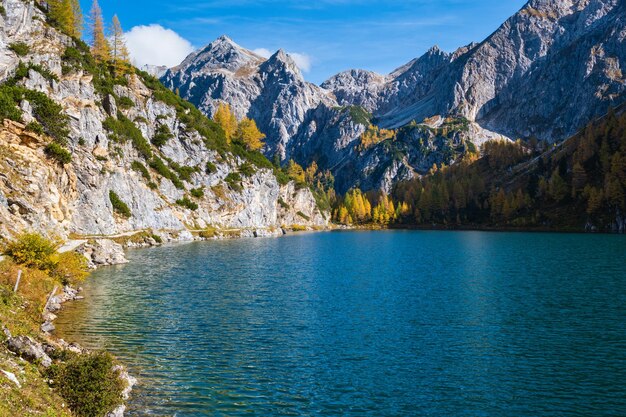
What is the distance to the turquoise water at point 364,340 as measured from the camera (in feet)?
68.4

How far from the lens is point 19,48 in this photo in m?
92.9

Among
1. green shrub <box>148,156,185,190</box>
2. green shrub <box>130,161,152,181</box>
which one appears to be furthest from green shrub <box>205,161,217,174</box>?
green shrub <box>130,161,152,181</box>

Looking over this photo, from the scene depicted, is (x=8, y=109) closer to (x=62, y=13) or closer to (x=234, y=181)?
(x=62, y=13)

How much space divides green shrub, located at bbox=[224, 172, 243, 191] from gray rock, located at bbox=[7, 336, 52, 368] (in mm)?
133385

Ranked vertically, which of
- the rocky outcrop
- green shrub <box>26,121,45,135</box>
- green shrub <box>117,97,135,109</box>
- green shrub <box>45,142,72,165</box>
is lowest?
the rocky outcrop

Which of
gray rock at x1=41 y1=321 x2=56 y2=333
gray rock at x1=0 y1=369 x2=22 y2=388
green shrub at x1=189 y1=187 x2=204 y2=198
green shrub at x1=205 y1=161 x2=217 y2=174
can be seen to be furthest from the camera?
green shrub at x1=205 y1=161 x2=217 y2=174

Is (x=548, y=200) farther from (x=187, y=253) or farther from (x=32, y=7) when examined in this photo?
(x=32, y=7)

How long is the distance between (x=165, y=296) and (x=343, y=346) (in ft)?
75.7

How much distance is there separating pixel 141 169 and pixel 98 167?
2464 centimetres

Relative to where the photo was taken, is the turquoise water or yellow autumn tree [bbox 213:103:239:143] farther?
yellow autumn tree [bbox 213:103:239:143]

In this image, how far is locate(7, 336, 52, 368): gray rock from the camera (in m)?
19.2

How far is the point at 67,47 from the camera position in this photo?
107688 millimetres

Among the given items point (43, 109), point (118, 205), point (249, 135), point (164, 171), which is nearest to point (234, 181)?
point (164, 171)

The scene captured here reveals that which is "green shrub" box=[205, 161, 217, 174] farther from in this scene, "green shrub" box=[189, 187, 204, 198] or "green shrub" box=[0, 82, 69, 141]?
"green shrub" box=[0, 82, 69, 141]
